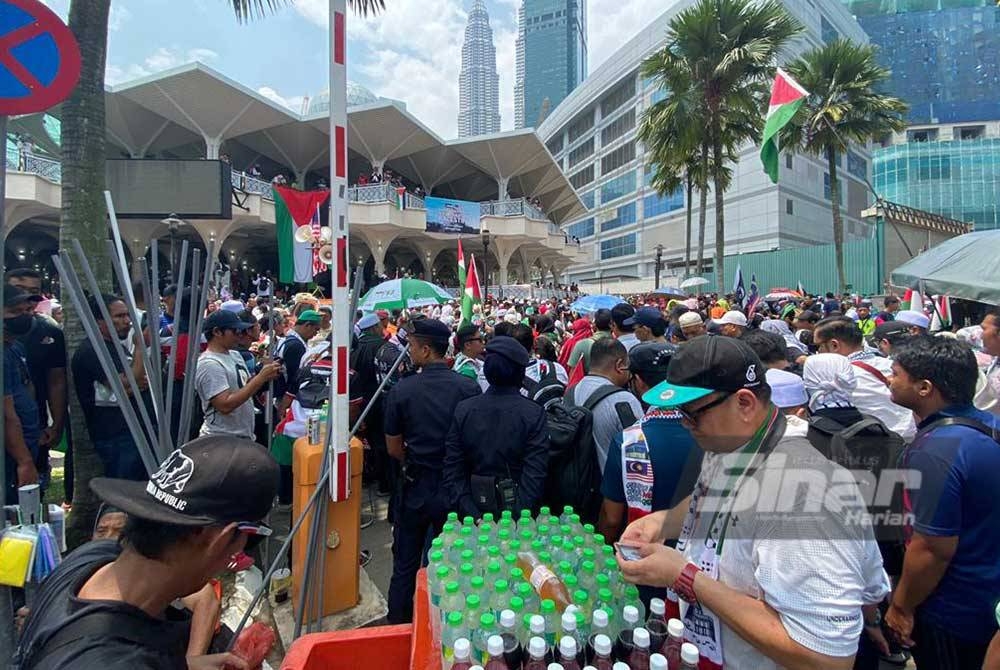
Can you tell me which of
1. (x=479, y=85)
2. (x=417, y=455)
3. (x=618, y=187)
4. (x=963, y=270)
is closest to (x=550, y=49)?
(x=479, y=85)

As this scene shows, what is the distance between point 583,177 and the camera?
6059 cm

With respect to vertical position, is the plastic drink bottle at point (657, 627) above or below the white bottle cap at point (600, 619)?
below

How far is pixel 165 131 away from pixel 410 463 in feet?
104

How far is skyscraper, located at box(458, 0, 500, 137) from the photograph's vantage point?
149375mm

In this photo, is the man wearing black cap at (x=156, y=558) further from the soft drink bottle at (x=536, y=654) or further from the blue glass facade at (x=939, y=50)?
the blue glass facade at (x=939, y=50)

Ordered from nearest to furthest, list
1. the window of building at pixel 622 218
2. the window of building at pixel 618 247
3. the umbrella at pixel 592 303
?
the umbrella at pixel 592 303 → the window of building at pixel 622 218 → the window of building at pixel 618 247

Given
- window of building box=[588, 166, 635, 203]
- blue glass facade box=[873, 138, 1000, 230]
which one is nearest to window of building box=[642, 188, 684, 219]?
window of building box=[588, 166, 635, 203]

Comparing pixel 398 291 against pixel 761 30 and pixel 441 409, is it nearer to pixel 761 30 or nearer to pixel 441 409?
pixel 441 409

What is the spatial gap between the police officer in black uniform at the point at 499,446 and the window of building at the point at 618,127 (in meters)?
51.9

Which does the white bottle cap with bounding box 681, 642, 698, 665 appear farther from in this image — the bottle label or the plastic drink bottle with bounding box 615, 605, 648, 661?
the bottle label

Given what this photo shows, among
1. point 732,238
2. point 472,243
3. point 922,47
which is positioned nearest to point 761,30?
point 472,243

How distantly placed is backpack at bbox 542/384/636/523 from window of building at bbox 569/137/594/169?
59.7 m

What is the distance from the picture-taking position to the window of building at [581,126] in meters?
58.0

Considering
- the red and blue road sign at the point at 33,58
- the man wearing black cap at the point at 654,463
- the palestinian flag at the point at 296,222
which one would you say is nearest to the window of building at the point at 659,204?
the palestinian flag at the point at 296,222
